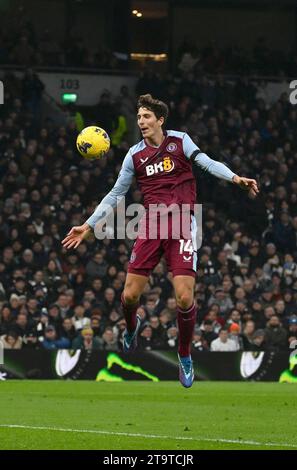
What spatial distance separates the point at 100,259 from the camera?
24734mm

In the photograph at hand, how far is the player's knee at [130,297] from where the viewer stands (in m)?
12.2

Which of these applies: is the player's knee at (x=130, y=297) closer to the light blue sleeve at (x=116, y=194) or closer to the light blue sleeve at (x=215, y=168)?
the light blue sleeve at (x=116, y=194)

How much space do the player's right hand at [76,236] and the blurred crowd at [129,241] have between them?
9.82 meters

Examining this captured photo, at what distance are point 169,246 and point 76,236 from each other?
0.94 m

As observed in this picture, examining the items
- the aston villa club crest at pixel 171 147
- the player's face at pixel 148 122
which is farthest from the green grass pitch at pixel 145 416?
the player's face at pixel 148 122

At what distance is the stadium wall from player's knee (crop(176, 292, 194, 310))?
8962mm

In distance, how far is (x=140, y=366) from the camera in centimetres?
2153

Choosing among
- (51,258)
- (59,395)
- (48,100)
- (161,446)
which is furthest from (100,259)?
(161,446)

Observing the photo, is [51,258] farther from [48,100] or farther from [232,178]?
[232,178]

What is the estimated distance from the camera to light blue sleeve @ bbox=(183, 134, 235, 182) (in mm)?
11594

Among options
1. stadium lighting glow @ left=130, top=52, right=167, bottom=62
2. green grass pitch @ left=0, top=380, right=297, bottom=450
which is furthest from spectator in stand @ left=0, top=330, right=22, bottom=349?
stadium lighting glow @ left=130, top=52, right=167, bottom=62

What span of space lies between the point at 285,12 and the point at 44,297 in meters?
15.2
